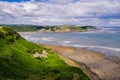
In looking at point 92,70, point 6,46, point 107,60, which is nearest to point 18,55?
point 6,46

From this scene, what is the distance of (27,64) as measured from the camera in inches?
2260

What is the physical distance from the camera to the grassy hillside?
3925 cm

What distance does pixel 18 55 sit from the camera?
6462 centimetres

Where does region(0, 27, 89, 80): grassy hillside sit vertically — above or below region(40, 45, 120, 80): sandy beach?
above

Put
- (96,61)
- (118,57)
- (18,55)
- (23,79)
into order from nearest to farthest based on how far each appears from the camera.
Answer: (23,79) < (18,55) < (96,61) < (118,57)

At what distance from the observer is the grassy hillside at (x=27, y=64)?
3925 centimetres

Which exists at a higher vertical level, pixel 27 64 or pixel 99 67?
pixel 27 64

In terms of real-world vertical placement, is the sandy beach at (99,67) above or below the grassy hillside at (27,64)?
below

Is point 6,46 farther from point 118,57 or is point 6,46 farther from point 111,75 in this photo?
point 118,57

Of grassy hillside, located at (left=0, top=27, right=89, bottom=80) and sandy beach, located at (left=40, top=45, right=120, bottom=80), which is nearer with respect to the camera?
grassy hillside, located at (left=0, top=27, right=89, bottom=80)

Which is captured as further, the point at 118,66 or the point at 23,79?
the point at 118,66

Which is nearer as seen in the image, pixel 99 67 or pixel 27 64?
pixel 27 64

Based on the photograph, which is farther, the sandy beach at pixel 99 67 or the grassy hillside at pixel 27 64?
the sandy beach at pixel 99 67

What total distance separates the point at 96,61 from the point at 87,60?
3377 mm
